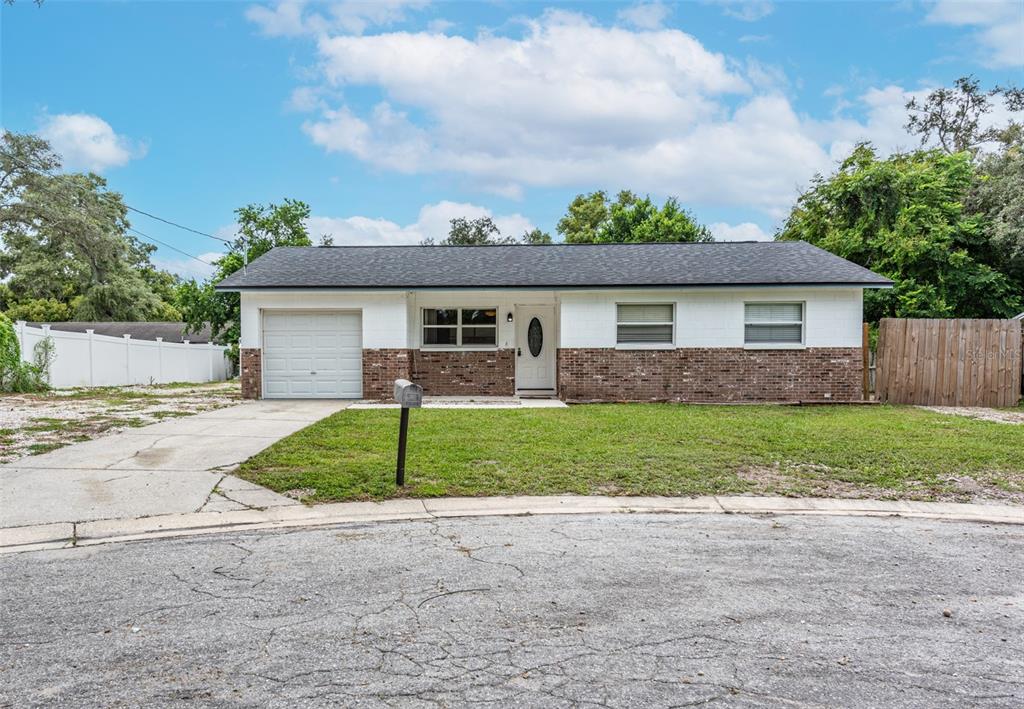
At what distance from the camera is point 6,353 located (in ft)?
51.8

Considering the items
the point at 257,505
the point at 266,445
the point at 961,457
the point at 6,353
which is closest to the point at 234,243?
the point at 6,353

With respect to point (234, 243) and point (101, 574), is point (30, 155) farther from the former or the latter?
point (101, 574)

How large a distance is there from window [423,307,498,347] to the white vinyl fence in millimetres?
10632

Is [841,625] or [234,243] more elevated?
[234,243]

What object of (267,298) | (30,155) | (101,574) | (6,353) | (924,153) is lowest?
(101,574)

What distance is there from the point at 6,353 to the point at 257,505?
14578 millimetres

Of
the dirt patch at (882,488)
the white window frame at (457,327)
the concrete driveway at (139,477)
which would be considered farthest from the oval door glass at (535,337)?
the dirt patch at (882,488)

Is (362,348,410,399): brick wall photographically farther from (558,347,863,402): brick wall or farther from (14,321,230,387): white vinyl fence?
(14,321,230,387): white vinyl fence

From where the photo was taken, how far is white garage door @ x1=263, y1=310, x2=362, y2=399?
50.6ft

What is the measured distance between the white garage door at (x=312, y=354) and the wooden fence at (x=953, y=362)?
41.6 ft

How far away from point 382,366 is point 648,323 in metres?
6.55

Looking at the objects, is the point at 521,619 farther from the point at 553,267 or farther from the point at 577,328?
the point at 553,267

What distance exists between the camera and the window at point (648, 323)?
49.2 ft

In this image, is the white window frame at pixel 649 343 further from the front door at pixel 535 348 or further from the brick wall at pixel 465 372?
the brick wall at pixel 465 372
